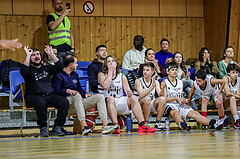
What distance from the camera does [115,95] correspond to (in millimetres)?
5461

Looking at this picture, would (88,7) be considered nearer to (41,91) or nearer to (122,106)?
(122,106)

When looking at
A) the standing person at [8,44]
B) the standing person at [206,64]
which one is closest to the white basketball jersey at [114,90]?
the standing person at [206,64]

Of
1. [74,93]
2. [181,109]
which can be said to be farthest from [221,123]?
[74,93]

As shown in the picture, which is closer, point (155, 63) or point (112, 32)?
point (155, 63)

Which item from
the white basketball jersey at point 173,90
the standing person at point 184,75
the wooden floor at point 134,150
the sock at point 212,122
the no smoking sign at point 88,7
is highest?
the no smoking sign at point 88,7

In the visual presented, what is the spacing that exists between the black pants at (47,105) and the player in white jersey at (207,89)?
1938 mm

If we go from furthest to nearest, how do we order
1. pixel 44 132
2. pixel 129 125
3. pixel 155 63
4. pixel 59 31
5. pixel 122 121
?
pixel 59 31, pixel 155 63, pixel 122 121, pixel 129 125, pixel 44 132

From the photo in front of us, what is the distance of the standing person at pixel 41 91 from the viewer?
15.6 ft

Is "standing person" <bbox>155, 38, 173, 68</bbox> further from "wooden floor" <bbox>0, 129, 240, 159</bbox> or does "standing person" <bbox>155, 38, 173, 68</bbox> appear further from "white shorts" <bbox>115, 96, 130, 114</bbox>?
"wooden floor" <bbox>0, 129, 240, 159</bbox>

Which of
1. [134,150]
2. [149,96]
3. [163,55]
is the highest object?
[163,55]

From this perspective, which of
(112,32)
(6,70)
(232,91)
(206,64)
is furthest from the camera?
(112,32)

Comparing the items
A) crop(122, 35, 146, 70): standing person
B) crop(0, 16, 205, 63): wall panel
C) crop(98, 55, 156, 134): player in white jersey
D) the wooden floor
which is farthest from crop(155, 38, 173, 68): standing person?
the wooden floor

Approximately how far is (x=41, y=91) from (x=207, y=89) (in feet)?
8.27

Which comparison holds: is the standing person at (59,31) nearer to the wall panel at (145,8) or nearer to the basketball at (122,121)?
the basketball at (122,121)
